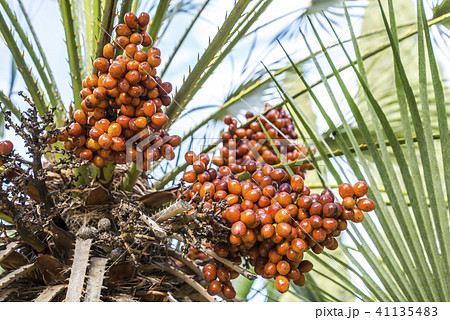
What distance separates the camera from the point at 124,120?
85cm

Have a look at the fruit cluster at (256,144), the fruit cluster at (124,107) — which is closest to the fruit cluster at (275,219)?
the fruit cluster at (124,107)

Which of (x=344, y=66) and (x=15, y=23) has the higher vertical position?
(x=344, y=66)

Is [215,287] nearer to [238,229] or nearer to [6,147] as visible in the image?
[238,229]

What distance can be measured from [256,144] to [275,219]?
50 centimetres

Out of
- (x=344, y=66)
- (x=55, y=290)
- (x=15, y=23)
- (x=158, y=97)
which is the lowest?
(x=55, y=290)

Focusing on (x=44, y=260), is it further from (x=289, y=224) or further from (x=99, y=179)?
(x=289, y=224)

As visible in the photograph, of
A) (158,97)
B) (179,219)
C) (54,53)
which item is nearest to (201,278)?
(179,219)

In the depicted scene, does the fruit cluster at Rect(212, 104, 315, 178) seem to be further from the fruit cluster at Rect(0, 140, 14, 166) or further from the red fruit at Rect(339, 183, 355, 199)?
the fruit cluster at Rect(0, 140, 14, 166)

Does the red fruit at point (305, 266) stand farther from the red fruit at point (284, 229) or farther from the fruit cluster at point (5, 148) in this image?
the fruit cluster at point (5, 148)

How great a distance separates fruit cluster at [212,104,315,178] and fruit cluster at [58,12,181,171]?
329 millimetres

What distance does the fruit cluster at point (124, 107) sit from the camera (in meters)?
0.84

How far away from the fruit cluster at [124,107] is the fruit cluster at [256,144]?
1.08 feet

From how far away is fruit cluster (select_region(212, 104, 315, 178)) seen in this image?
1.24 m
